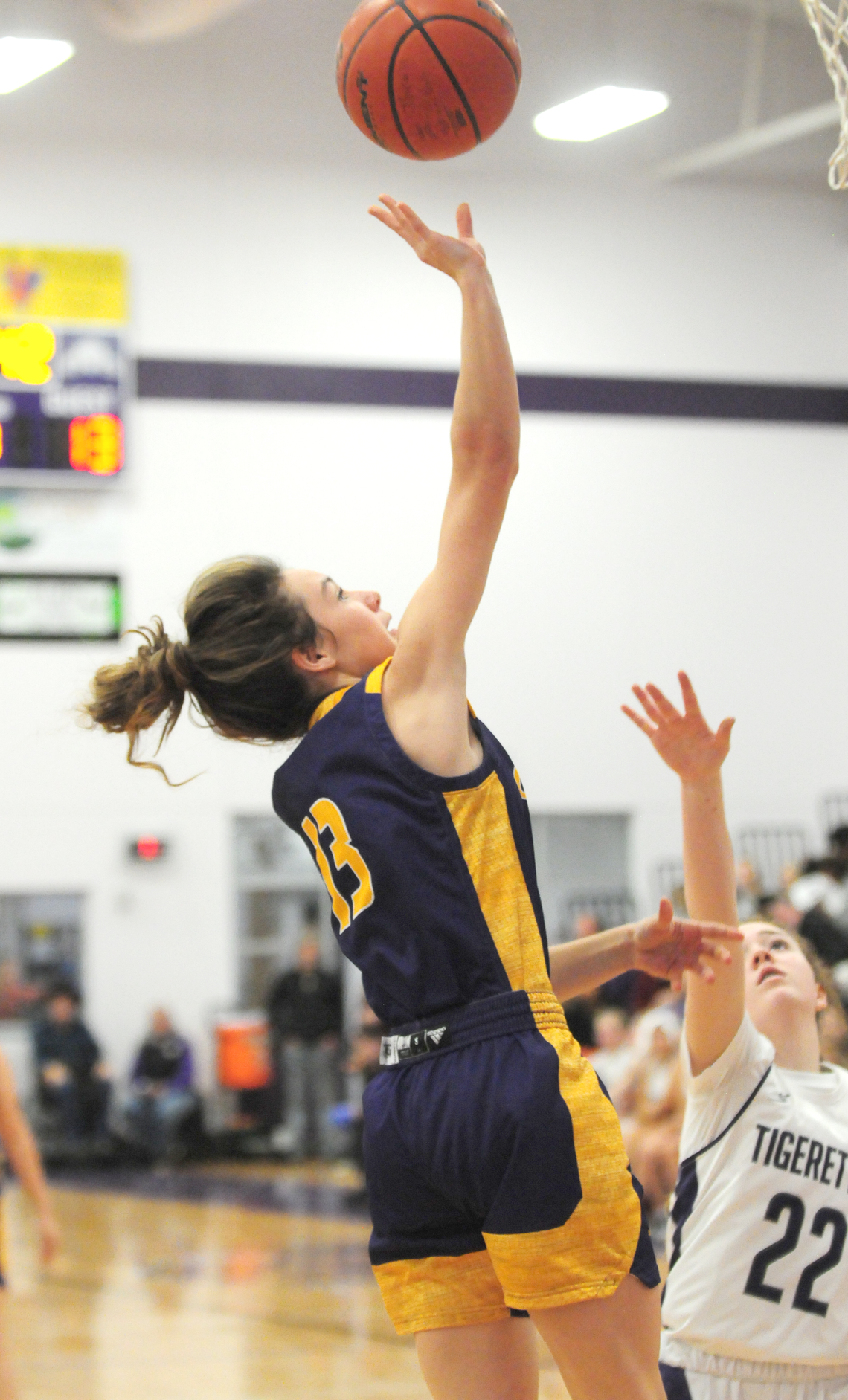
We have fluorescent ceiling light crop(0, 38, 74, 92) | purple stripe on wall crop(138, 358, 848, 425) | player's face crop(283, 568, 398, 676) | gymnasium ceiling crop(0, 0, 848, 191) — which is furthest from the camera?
purple stripe on wall crop(138, 358, 848, 425)

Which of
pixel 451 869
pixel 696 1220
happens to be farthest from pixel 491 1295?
pixel 696 1220

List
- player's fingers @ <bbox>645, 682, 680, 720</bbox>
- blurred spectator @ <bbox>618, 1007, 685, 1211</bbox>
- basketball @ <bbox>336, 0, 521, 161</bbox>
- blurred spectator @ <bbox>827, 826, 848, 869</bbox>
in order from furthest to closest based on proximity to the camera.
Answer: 1. blurred spectator @ <bbox>827, 826, 848, 869</bbox>
2. blurred spectator @ <bbox>618, 1007, 685, 1211</bbox>
3. basketball @ <bbox>336, 0, 521, 161</bbox>
4. player's fingers @ <bbox>645, 682, 680, 720</bbox>

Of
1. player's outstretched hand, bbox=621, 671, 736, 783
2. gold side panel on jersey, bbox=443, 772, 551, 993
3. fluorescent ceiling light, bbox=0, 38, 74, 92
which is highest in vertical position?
fluorescent ceiling light, bbox=0, 38, 74, 92

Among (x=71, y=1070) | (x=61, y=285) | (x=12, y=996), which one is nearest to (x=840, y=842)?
(x=71, y=1070)

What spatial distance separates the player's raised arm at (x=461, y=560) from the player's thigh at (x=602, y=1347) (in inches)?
23.6

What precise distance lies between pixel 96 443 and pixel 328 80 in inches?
122

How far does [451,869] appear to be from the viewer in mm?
1727

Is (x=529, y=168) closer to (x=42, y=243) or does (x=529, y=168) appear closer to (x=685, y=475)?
(x=685, y=475)

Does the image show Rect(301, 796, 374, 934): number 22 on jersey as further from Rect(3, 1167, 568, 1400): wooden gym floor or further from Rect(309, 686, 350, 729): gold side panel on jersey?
Rect(3, 1167, 568, 1400): wooden gym floor

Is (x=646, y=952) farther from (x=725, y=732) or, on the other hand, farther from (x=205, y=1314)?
(x=205, y=1314)

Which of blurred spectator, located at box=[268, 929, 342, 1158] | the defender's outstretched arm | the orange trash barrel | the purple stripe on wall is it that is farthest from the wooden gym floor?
the purple stripe on wall

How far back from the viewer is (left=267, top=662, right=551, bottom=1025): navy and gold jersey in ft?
5.63

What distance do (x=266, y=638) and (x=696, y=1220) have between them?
1.12 metres

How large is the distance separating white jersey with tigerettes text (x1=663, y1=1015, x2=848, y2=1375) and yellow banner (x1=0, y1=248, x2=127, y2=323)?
30.3 ft
